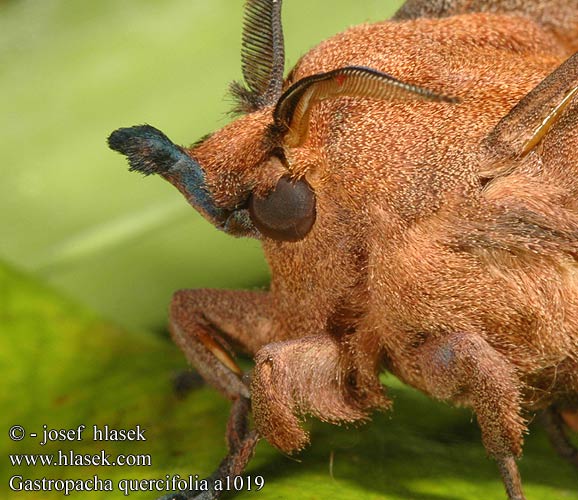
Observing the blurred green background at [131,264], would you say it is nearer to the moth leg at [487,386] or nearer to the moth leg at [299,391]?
the moth leg at [299,391]

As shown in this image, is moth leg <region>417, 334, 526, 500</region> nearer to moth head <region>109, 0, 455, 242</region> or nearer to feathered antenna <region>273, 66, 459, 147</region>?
moth head <region>109, 0, 455, 242</region>

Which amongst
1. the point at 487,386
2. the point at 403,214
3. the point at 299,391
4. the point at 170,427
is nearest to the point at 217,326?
the point at 170,427

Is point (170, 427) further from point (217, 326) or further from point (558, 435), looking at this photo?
point (558, 435)

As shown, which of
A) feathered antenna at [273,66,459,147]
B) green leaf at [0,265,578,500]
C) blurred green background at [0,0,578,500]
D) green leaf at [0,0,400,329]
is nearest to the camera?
feathered antenna at [273,66,459,147]

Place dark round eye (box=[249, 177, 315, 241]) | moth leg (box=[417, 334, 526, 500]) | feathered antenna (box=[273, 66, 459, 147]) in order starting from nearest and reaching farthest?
feathered antenna (box=[273, 66, 459, 147]) < moth leg (box=[417, 334, 526, 500]) < dark round eye (box=[249, 177, 315, 241])

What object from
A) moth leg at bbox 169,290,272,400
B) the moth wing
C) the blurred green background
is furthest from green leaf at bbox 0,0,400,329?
the moth wing
